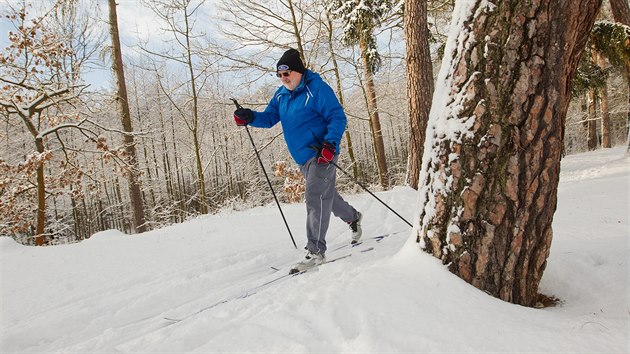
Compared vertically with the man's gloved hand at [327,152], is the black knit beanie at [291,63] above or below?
above

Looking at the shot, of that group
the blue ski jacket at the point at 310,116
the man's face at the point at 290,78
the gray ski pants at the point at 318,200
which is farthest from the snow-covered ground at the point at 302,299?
the man's face at the point at 290,78

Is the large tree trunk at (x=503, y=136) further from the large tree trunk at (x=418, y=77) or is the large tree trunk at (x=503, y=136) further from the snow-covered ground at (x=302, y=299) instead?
the large tree trunk at (x=418, y=77)

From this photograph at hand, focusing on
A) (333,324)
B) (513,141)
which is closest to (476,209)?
(513,141)

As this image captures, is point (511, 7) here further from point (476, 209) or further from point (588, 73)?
point (588, 73)

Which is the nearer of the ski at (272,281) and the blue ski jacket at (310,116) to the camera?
the ski at (272,281)

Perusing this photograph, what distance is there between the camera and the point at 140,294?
9.04ft

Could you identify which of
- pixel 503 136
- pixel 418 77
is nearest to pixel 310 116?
pixel 503 136

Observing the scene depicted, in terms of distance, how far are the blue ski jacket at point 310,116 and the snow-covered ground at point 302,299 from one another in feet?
3.59

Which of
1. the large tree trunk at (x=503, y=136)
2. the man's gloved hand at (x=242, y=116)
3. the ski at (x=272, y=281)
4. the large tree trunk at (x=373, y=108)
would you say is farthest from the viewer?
the large tree trunk at (x=373, y=108)

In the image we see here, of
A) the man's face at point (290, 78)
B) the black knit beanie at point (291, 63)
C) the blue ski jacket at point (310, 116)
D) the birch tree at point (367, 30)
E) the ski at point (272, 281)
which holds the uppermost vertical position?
the birch tree at point (367, 30)

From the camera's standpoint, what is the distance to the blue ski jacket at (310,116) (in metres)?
2.97

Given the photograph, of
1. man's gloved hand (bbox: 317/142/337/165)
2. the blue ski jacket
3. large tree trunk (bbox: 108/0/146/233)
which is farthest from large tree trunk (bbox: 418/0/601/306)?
large tree trunk (bbox: 108/0/146/233)

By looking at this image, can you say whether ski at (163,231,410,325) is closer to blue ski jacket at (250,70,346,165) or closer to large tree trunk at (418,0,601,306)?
blue ski jacket at (250,70,346,165)

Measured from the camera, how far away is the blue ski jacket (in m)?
2.97
